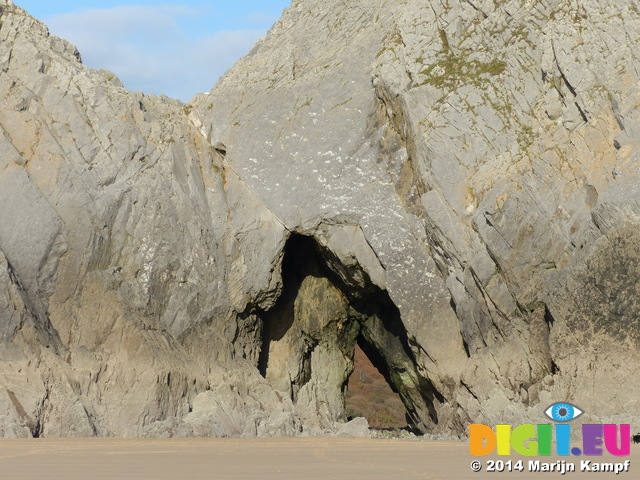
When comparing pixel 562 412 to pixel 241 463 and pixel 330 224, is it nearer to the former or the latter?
pixel 330 224

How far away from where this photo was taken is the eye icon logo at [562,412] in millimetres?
20969

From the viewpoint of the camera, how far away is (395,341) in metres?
28.2

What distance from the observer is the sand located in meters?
11.2

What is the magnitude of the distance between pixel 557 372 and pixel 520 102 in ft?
24.0

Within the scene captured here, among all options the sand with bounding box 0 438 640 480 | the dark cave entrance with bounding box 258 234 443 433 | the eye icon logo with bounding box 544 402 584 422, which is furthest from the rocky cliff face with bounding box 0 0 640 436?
the sand with bounding box 0 438 640 480

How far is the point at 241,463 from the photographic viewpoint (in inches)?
507

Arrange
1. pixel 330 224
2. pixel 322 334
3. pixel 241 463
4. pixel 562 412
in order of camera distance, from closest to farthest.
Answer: pixel 241 463 → pixel 562 412 → pixel 330 224 → pixel 322 334

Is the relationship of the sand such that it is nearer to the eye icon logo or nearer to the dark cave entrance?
the eye icon logo

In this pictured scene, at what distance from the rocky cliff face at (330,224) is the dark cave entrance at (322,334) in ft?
0.25

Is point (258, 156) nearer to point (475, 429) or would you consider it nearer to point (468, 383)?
point (468, 383)

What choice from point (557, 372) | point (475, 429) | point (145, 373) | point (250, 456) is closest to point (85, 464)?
point (250, 456)

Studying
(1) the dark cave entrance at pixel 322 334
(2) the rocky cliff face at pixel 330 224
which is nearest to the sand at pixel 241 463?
(2) the rocky cliff face at pixel 330 224

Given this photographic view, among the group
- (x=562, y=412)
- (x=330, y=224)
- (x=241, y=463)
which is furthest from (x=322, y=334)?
(x=241, y=463)

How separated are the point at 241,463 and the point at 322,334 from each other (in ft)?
52.8
